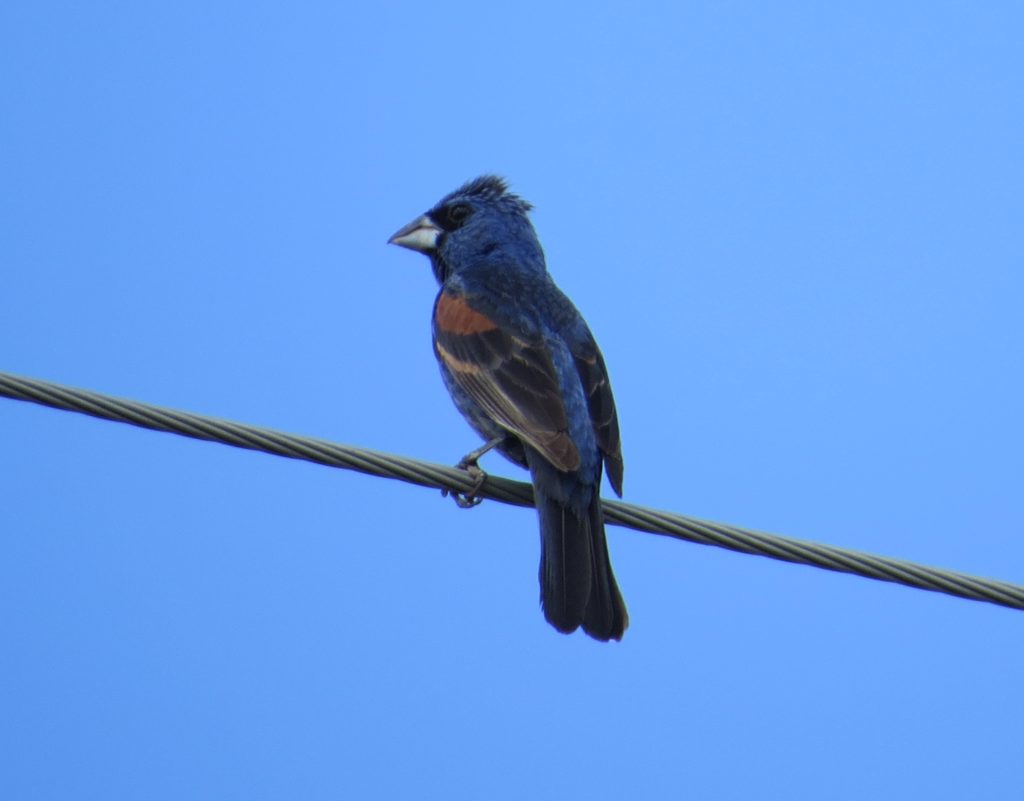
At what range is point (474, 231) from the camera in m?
8.77

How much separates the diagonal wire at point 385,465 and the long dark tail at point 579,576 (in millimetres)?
1129

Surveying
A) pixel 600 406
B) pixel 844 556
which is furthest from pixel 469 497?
pixel 844 556

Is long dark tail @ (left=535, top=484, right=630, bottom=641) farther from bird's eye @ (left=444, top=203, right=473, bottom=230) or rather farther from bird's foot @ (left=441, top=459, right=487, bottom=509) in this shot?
bird's eye @ (left=444, top=203, right=473, bottom=230)

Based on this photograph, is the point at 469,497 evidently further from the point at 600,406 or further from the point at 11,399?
the point at 11,399

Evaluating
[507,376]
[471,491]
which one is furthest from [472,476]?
[507,376]

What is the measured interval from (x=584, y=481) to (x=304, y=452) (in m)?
1.80

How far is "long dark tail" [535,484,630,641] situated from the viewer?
20.2ft

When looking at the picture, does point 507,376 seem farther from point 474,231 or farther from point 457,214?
point 457,214

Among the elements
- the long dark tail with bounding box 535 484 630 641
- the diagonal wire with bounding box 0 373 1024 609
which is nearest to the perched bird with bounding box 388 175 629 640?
the long dark tail with bounding box 535 484 630 641

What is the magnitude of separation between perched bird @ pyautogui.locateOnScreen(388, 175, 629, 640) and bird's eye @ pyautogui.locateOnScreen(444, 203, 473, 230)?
7cm

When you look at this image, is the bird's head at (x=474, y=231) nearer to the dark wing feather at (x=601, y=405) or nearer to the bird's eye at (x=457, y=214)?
the bird's eye at (x=457, y=214)

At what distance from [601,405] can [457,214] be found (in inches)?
99.1

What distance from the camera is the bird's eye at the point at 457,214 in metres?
8.98

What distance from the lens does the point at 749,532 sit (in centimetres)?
488
